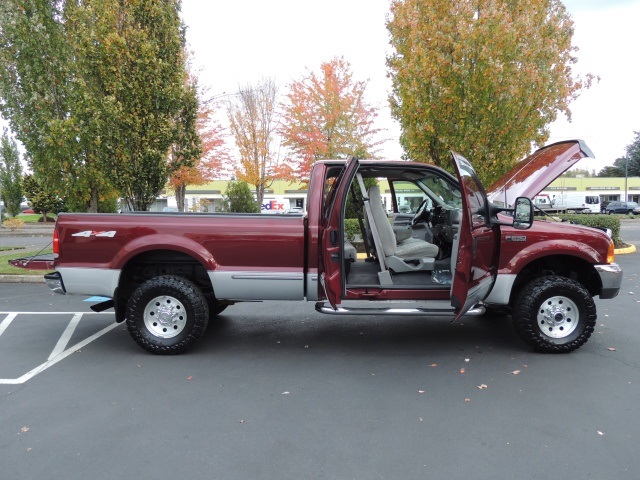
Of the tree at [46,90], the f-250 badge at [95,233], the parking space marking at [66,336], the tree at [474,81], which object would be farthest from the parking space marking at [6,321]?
the tree at [474,81]

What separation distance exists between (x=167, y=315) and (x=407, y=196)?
3.68m

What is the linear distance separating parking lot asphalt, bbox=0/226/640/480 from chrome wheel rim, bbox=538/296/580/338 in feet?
0.91

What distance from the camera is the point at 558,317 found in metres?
4.81

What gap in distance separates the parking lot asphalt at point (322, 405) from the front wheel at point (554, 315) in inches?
6.5

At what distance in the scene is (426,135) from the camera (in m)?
11.1

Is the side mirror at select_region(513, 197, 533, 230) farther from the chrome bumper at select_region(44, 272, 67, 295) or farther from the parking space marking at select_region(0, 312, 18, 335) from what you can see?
the parking space marking at select_region(0, 312, 18, 335)

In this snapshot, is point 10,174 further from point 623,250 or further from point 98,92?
point 623,250

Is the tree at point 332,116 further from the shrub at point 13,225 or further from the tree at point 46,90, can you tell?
the shrub at point 13,225

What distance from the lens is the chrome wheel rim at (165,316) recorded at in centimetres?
488

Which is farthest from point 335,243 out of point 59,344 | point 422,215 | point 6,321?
point 6,321

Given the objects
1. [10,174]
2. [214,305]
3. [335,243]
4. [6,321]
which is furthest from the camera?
[10,174]

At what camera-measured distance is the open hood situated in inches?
197

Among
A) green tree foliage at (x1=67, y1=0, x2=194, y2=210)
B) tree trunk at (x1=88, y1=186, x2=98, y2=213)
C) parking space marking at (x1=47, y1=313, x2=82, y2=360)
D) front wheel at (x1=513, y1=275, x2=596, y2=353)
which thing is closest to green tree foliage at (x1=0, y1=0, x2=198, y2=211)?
green tree foliage at (x1=67, y1=0, x2=194, y2=210)

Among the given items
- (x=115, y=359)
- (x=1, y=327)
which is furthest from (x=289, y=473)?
(x=1, y=327)
